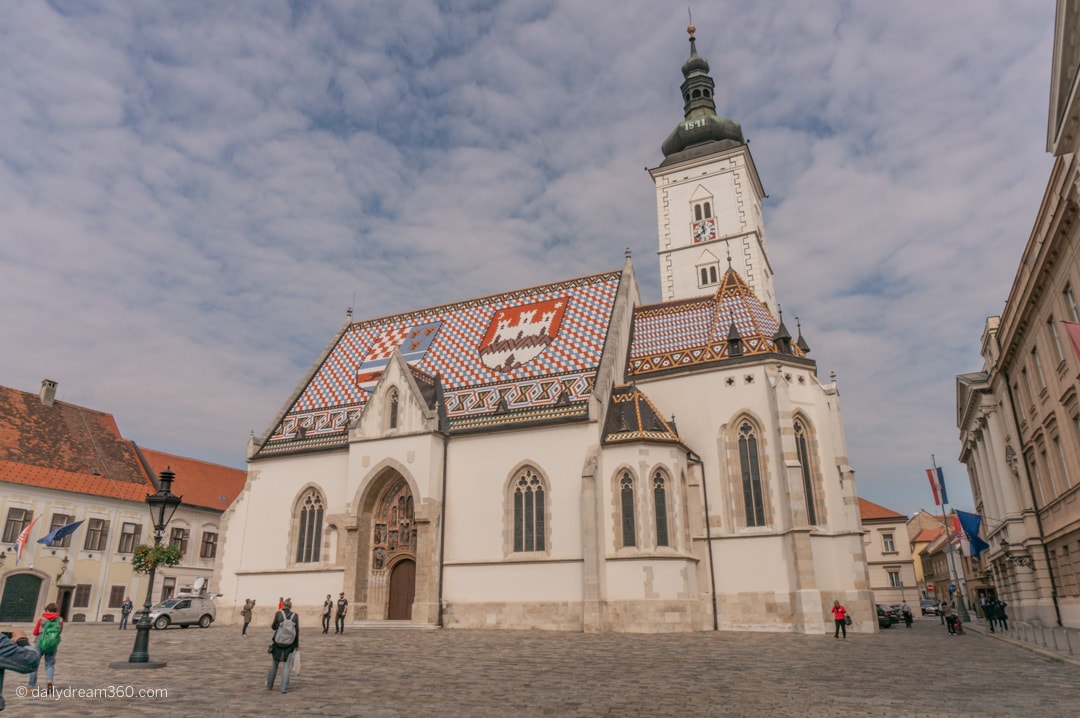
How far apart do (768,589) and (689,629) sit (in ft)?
11.4

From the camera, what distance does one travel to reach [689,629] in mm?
23875

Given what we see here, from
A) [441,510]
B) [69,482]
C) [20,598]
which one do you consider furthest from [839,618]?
[69,482]

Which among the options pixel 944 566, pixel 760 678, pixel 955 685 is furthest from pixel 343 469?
pixel 944 566

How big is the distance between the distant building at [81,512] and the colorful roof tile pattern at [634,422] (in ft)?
96.4

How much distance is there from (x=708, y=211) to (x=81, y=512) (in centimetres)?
4166

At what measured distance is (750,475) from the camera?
2659cm

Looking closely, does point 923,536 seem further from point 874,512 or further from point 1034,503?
point 1034,503

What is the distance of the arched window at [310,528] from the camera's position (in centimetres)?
3088

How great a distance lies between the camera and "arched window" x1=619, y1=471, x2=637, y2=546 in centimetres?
2508

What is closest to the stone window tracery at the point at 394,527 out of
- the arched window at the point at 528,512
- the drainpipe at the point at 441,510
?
the drainpipe at the point at 441,510

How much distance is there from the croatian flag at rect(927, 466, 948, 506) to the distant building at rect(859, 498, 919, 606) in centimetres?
1612

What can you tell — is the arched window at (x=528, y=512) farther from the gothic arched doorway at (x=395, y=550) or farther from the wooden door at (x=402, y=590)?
the wooden door at (x=402, y=590)

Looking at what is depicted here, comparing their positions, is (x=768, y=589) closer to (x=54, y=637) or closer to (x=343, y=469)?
(x=343, y=469)

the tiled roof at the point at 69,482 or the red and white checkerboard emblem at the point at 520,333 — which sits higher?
the red and white checkerboard emblem at the point at 520,333
